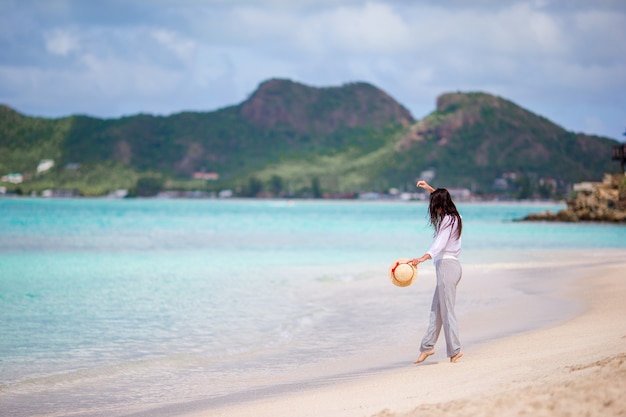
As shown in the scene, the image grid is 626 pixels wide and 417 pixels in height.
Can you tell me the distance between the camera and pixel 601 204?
7350 cm

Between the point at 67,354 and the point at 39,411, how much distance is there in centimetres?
312

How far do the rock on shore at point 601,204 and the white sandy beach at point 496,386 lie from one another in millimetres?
64929

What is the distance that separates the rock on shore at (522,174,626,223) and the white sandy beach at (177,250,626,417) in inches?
2556

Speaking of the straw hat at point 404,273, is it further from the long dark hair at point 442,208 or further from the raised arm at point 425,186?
the raised arm at point 425,186

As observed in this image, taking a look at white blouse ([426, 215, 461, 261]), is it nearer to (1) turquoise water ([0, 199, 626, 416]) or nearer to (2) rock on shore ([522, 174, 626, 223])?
(1) turquoise water ([0, 199, 626, 416])

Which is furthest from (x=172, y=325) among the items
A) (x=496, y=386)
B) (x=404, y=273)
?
(x=496, y=386)

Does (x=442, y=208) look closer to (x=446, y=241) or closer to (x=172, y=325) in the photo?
(x=446, y=241)

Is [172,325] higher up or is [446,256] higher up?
[446,256]

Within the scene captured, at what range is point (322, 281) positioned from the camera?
20891mm

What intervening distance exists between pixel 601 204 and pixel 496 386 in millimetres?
71982

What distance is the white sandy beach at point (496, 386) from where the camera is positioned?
Answer: 5.52 metres

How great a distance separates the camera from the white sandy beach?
18.1 feet

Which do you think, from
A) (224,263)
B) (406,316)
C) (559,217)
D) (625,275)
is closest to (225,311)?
(406,316)

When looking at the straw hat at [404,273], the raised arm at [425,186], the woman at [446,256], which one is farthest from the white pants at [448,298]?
the raised arm at [425,186]
